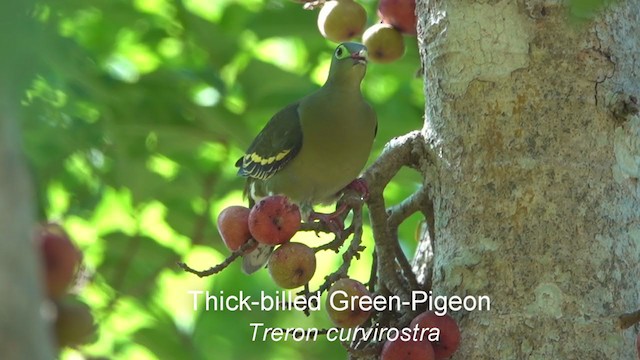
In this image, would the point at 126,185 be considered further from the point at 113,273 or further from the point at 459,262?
the point at 459,262

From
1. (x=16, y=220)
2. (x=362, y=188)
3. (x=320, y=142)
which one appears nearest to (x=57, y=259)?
(x=16, y=220)

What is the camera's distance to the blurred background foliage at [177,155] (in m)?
2.76

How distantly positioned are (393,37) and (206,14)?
3.73 ft

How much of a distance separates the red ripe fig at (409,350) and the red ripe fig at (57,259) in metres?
0.95

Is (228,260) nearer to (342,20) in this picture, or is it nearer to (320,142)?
(342,20)

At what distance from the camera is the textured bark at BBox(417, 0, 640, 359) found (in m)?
1.83

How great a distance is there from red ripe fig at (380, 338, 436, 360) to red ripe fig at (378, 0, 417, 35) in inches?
33.6

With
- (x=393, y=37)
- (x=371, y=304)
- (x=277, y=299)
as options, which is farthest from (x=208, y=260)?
(x=371, y=304)

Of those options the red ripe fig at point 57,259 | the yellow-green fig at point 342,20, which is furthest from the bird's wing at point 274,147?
the red ripe fig at point 57,259

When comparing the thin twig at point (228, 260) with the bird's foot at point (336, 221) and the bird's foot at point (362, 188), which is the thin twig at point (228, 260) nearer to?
the bird's foot at point (336, 221)

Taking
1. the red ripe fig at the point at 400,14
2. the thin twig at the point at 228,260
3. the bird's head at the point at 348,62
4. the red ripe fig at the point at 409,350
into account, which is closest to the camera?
the red ripe fig at the point at 409,350

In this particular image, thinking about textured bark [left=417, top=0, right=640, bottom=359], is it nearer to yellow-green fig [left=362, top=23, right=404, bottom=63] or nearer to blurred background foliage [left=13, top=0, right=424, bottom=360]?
yellow-green fig [left=362, top=23, right=404, bottom=63]

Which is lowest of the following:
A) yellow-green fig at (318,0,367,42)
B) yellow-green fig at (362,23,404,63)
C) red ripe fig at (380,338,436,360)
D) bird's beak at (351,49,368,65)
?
red ripe fig at (380,338,436,360)

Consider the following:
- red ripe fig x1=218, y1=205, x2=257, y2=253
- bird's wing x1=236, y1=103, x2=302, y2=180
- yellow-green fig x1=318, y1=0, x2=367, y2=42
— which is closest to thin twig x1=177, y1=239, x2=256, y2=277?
red ripe fig x1=218, y1=205, x2=257, y2=253
